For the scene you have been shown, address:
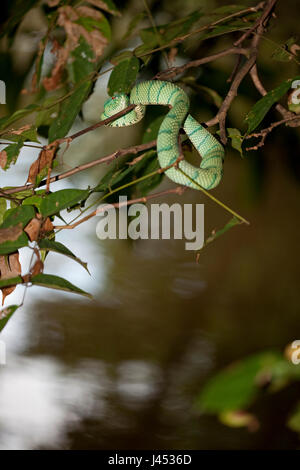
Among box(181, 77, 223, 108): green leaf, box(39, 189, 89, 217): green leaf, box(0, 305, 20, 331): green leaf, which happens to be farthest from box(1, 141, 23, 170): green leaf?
box(181, 77, 223, 108): green leaf

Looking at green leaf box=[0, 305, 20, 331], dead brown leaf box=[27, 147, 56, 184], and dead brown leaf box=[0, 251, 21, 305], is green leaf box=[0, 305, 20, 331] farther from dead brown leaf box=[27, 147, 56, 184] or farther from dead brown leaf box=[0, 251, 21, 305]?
dead brown leaf box=[27, 147, 56, 184]

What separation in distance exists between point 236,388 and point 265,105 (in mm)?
857

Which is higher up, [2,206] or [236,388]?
[2,206]

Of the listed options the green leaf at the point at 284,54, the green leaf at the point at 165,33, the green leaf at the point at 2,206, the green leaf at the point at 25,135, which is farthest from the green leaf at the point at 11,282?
the green leaf at the point at 284,54

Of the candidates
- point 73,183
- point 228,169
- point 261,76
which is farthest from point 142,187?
point 228,169

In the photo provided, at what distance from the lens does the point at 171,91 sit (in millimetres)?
1337

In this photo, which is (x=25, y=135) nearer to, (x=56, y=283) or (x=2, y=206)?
(x=2, y=206)

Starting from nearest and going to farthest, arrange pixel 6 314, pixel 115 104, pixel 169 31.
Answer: pixel 6 314
pixel 115 104
pixel 169 31

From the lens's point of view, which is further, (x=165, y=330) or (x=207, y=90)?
(x=165, y=330)

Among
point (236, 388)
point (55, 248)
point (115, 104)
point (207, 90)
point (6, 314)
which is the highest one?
point (207, 90)

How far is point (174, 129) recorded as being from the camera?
3.88ft

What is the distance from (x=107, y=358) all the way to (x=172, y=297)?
0.64 metres

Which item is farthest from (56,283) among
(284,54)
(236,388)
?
(284,54)
